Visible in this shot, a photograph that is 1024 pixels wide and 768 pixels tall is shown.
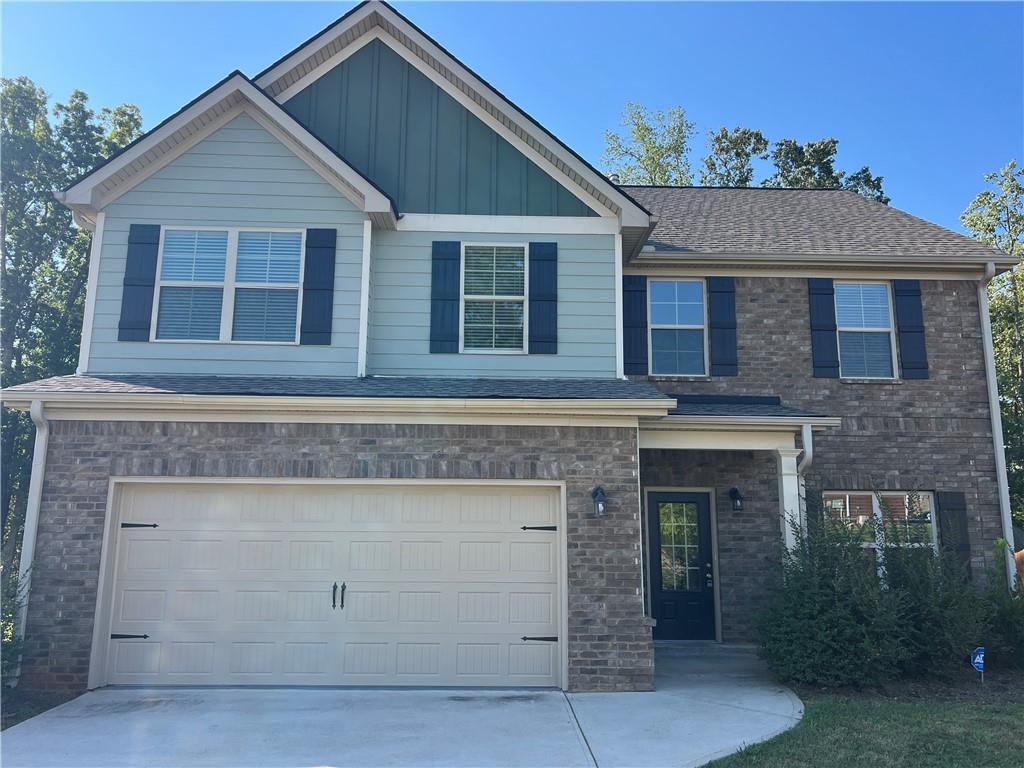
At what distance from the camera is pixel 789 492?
366 inches

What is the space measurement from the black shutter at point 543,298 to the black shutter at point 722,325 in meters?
2.88

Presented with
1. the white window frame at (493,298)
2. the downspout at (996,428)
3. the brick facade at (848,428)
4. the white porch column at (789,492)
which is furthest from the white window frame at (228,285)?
the downspout at (996,428)

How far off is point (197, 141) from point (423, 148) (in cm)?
285

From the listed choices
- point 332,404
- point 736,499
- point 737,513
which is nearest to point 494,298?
point 332,404

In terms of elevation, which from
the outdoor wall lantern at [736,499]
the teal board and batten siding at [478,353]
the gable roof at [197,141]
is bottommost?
the outdoor wall lantern at [736,499]

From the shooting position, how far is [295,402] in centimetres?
828

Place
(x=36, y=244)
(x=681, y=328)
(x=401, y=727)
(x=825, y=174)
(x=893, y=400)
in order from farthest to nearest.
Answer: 1. (x=825, y=174)
2. (x=36, y=244)
3. (x=681, y=328)
4. (x=893, y=400)
5. (x=401, y=727)

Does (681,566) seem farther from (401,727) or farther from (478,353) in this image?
(401,727)

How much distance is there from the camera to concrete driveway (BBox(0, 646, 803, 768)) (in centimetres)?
604

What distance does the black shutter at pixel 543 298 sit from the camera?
32.2ft

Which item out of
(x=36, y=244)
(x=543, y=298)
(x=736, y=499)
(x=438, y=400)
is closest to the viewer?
(x=438, y=400)

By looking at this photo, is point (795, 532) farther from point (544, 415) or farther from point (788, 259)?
point (788, 259)

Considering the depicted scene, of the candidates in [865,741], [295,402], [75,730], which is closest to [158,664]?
[75,730]

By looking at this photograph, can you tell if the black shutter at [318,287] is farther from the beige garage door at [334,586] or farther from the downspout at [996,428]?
the downspout at [996,428]
